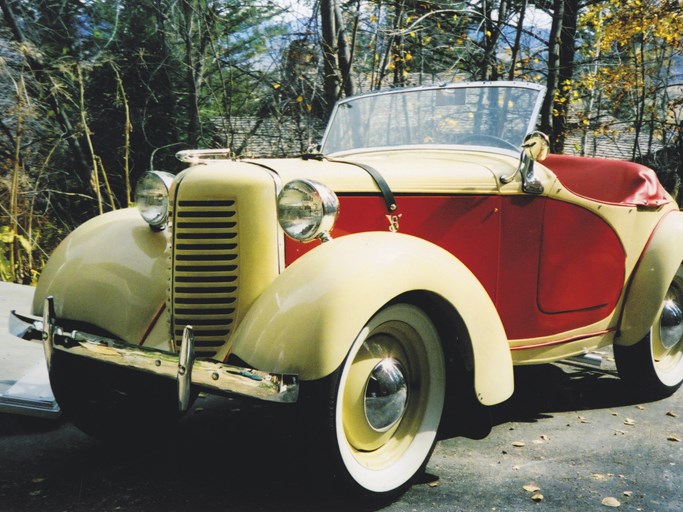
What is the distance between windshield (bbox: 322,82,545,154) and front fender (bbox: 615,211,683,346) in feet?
3.49

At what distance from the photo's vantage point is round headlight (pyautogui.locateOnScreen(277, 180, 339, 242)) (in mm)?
2660

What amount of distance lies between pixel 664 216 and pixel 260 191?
2758 mm

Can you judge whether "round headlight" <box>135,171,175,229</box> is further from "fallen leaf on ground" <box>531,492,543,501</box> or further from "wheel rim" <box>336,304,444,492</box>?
"fallen leaf on ground" <box>531,492,543,501</box>

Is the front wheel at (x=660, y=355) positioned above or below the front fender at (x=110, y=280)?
below

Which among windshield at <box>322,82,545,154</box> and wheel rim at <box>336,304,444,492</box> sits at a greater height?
windshield at <box>322,82,545,154</box>

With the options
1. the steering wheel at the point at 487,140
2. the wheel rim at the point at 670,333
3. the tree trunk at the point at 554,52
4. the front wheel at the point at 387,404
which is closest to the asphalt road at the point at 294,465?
the front wheel at the point at 387,404

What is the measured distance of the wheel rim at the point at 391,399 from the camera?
267 cm

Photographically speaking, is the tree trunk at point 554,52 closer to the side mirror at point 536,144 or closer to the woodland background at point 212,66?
the woodland background at point 212,66

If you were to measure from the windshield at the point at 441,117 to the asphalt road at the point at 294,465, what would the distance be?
1611 mm

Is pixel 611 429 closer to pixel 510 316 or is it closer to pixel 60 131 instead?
pixel 510 316

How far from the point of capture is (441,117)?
406 cm

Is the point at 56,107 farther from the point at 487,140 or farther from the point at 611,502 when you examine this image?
the point at 611,502

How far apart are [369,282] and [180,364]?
2.38 ft

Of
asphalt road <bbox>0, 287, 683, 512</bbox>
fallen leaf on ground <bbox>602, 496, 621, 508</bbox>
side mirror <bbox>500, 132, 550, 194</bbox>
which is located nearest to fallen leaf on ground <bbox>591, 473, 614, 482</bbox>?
asphalt road <bbox>0, 287, 683, 512</bbox>
